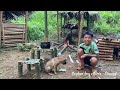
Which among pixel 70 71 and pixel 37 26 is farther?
pixel 37 26

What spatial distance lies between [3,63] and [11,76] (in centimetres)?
158

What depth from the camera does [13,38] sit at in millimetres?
10203

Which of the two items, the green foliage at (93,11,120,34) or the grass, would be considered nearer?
the grass

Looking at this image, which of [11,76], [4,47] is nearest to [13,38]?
[4,47]

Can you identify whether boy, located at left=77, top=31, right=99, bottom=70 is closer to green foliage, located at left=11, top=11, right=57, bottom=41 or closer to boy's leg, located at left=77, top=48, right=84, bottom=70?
boy's leg, located at left=77, top=48, right=84, bottom=70

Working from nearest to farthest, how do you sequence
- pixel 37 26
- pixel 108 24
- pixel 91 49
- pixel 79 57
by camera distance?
pixel 91 49
pixel 79 57
pixel 37 26
pixel 108 24

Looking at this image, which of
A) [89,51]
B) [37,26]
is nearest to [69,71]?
[89,51]

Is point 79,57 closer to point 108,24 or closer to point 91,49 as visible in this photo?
point 91,49

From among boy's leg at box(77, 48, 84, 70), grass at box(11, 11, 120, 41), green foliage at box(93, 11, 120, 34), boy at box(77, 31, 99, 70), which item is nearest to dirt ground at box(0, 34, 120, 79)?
boy's leg at box(77, 48, 84, 70)

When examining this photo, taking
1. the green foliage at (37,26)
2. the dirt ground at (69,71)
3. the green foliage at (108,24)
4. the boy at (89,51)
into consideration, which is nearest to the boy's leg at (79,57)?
the boy at (89,51)

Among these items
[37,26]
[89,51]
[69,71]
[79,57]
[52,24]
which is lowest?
[69,71]
